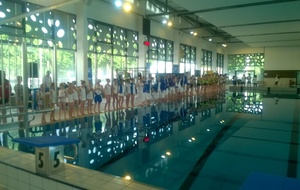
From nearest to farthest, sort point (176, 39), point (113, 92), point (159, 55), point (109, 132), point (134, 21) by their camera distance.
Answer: point (109, 132)
point (113, 92)
point (134, 21)
point (159, 55)
point (176, 39)

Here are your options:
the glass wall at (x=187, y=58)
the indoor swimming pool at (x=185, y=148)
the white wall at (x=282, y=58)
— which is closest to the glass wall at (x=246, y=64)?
the white wall at (x=282, y=58)

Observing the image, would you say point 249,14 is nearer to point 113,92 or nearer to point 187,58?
point 113,92

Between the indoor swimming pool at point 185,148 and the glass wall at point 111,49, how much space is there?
17.6ft

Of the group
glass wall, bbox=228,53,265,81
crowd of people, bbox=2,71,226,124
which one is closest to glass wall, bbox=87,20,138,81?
crowd of people, bbox=2,71,226,124

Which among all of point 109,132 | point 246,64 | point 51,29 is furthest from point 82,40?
point 246,64

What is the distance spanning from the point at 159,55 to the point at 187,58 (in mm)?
5273

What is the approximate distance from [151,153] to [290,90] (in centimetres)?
2253

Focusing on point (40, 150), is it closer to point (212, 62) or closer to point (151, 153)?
point (151, 153)

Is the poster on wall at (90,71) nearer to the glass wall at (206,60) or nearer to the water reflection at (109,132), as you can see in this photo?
the water reflection at (109,132)

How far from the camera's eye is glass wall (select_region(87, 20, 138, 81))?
509 inches

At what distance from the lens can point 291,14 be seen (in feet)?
38.2

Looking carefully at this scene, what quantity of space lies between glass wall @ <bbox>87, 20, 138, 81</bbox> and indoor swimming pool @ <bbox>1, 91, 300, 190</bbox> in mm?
5359

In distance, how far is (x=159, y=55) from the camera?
60.3 ft

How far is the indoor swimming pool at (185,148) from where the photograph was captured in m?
3.72
